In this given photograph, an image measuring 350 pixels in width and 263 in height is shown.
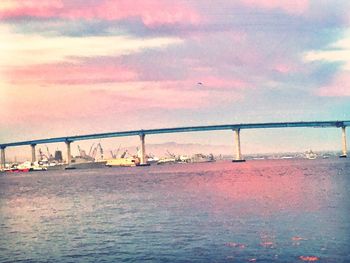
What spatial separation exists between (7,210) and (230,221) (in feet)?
129

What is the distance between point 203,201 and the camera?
75.7m

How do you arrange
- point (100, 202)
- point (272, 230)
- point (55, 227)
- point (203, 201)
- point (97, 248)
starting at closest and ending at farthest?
point (97, 248) → point (272, 230) → point (55, 227) → point (203, 201) → point (100, 202)

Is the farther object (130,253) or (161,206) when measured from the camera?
(161,206)

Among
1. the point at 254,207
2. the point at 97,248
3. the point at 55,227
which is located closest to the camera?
the point at 97,248

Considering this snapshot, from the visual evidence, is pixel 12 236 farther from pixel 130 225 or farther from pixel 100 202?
pixel 100 202

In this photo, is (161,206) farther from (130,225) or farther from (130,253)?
(130,253)

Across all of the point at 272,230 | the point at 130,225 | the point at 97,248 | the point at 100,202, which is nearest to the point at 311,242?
the point at 272,230

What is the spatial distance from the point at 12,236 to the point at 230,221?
2077cm

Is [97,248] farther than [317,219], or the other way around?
[317,219]

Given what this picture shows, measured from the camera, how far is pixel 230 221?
52.2 metres

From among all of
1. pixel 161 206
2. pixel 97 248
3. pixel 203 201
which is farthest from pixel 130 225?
pixel 203 201

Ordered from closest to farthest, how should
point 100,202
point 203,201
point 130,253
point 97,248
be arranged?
point 130,253
point 97,248
point 203,201
point 100,202

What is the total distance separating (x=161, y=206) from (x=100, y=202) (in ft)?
50.5

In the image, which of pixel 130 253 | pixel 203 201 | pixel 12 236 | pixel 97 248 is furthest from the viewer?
pixel 203 201
